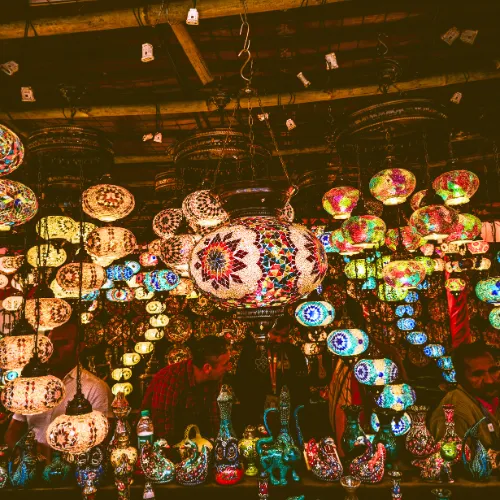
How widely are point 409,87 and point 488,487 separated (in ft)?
8.07

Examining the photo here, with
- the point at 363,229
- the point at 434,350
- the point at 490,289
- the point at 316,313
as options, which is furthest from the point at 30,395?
the point at 434,350

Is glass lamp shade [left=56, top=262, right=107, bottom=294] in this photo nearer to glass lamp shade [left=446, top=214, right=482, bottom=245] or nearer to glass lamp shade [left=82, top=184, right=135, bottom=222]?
glass lamp shade [left=82, top=184, right=135, bottom=222]

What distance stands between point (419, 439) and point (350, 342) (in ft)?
2.75

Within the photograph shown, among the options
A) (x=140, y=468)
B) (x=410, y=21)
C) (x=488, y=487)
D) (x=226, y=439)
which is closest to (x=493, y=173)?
(x=410, y=21)

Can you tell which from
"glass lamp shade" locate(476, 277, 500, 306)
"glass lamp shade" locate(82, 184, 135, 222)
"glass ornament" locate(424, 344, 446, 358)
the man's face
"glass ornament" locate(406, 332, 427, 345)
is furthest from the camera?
"glass ornament" locate(406, 332, 427, 345)

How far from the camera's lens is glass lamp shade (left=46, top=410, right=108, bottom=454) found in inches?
87.5

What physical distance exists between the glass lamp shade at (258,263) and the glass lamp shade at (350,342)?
5.59 feet

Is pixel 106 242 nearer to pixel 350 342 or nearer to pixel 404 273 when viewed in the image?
pixel 350 342

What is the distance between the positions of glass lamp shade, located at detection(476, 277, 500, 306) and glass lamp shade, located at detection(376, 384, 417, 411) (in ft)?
5.04

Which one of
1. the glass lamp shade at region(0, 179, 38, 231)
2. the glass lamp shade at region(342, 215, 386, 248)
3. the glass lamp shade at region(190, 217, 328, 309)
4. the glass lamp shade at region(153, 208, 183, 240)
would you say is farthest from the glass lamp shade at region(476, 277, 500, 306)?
the glass lamp shade at region(0, 179, 38, 231)

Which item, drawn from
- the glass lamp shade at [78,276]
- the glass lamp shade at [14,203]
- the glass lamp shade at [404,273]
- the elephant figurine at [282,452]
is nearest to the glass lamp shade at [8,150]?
the glass lamp shade at [14,203]

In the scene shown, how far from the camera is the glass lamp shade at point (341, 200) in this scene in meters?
3.40

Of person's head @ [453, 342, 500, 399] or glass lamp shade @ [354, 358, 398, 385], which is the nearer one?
glass lamp shade @ [354, 358, 398, 385]

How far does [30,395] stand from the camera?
228 centimetres
